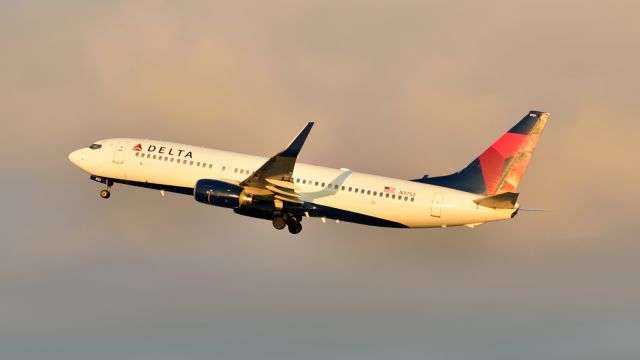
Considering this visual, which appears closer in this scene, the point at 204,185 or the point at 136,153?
the point at 204,185

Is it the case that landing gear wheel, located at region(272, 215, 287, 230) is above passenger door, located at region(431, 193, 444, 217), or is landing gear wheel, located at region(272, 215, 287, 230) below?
below

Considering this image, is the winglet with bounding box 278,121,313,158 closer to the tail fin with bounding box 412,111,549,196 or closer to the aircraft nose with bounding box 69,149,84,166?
the tail fin with bounding box 412,111,549,196

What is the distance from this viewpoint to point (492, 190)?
81.4 m

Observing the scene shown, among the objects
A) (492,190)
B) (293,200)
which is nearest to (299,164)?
(293,200)

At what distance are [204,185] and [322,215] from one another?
8311 mm

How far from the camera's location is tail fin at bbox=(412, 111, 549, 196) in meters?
81.6

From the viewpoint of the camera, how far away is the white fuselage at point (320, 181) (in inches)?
3174

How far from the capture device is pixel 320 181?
83.0m

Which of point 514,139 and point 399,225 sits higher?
point 514,139

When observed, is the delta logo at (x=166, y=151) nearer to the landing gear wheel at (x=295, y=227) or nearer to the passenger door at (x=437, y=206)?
the landing gear wheel at (x=295, y=227)

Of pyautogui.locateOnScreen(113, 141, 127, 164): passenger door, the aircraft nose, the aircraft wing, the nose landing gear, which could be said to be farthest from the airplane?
the aircraft nose

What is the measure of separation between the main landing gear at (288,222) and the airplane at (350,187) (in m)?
0.07

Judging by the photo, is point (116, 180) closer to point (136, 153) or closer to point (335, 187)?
point (136, 153)

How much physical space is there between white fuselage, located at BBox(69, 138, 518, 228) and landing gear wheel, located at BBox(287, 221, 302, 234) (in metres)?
3.77
